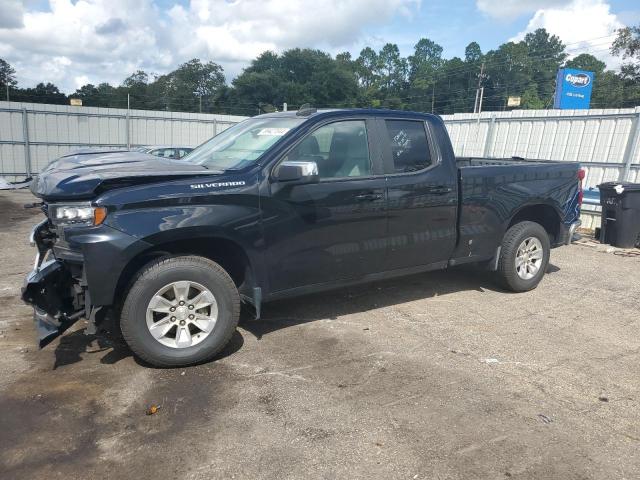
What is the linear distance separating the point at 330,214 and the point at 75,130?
17728 millimetres

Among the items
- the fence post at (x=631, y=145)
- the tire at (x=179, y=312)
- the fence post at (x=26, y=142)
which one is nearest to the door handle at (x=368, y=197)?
the tire at (x=179, y=312)

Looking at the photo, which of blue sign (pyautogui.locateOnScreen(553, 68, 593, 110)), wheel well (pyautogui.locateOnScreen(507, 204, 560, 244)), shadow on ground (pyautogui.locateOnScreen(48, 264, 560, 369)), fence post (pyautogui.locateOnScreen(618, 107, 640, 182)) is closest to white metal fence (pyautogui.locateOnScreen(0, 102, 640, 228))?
fence post (pyautogui.locateOnScreen(618, 107, 640, 182))

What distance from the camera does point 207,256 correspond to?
409 cm

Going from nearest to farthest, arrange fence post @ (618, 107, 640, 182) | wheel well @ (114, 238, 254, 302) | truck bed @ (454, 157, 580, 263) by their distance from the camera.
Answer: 1. wheel well @ (114, 238, 254, 302)
2. truck bed @ (454, 157, 580, 263)
3. fence post @ (618, 107, 640, 182)

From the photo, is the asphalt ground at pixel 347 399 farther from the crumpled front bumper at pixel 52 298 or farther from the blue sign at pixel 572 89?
the blue sign at pixel 572 89

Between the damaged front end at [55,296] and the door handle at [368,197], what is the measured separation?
2293 millimetres

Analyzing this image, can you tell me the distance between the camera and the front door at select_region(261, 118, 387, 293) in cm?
411

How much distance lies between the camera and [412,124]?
16.4ft

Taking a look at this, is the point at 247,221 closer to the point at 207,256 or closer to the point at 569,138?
the point at 207,256

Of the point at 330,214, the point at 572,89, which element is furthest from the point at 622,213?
the point at 572,89

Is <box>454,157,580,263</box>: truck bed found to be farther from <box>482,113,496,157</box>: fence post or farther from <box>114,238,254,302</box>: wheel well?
<box>482,113,496,157</box>: fence post

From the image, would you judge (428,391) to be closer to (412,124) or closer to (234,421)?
(234,421)

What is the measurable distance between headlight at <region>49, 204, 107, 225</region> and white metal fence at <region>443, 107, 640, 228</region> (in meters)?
9.85

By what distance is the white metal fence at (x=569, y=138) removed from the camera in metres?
10.7
